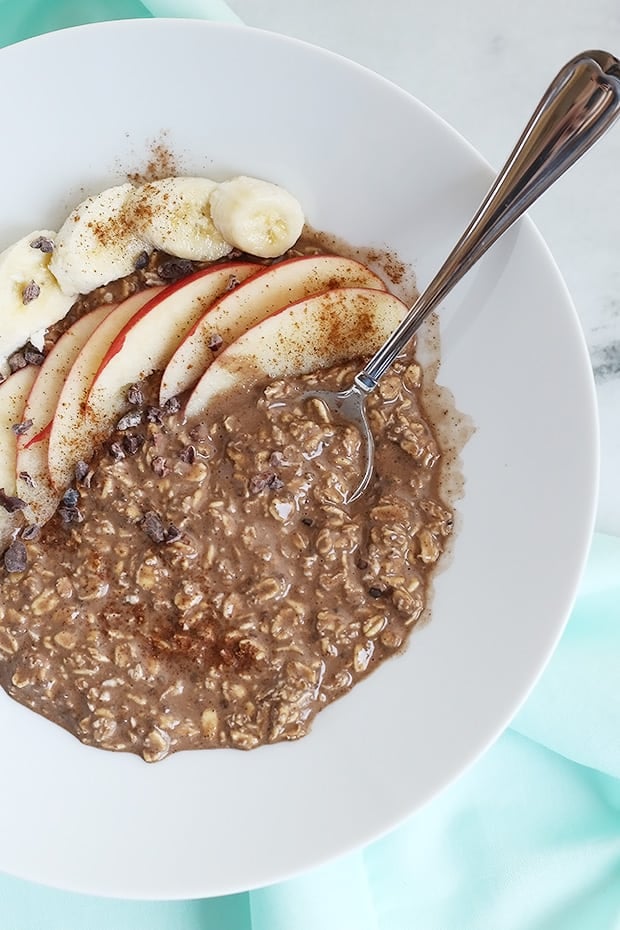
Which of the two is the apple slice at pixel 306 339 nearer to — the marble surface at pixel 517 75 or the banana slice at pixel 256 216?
the banana slice at pixel 256 216

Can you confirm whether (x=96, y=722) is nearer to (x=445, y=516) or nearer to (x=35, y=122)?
(x=445, y=516)

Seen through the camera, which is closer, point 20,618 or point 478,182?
point 478,182

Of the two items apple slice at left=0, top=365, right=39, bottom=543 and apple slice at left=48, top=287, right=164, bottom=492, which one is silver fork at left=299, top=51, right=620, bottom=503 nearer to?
apple slice at left=48, top=287, right=164, bottom=492

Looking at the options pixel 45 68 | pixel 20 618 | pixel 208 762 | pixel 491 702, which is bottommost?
pixel 208 762

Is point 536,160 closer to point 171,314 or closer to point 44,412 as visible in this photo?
point 171,314

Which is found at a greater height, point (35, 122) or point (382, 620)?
point (35, 122)

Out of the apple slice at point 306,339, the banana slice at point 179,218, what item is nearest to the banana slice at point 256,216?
the banana slice at point 179,218

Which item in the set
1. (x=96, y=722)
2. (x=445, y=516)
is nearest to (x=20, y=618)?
(x=96, y=722)
